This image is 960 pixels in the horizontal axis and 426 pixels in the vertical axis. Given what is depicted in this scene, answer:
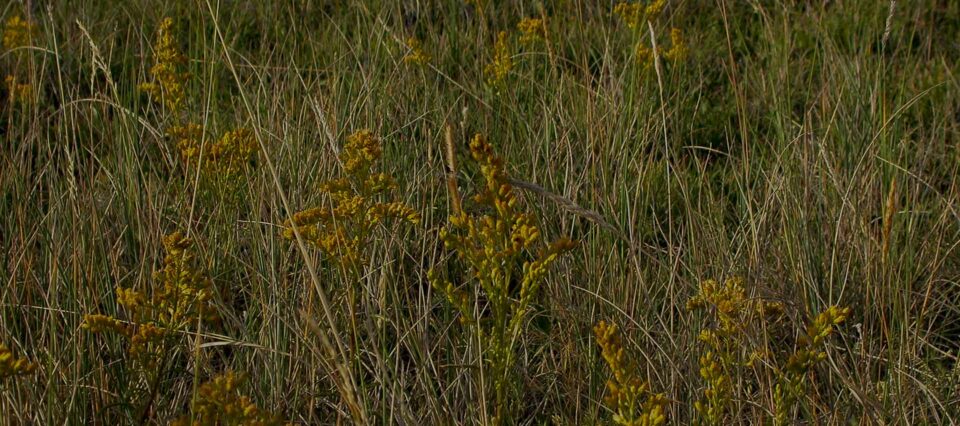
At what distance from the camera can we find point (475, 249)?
1595 mm

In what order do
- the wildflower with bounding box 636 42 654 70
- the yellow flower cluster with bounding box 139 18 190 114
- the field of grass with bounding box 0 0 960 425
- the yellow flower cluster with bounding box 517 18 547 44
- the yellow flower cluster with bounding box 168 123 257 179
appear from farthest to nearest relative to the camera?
the yellow flower cluster with bounding box 517 18 547 44 < the wildflower with bounding box 636 42 654 70 < the yellow flower cluster with bounding box 139 18 190 114 < the yellow flower cluster with bounding box 168 123 257 179 < the field of grass with bounding box 0 0 960 425

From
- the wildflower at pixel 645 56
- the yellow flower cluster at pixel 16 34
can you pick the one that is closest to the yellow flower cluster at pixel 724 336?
the wildflower at pixel 645 56

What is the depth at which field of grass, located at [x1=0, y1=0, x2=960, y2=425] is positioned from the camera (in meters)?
1.68

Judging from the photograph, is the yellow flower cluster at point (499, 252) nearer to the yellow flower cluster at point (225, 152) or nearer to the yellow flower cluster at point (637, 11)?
the yellow flower cluster at point (225, 152)

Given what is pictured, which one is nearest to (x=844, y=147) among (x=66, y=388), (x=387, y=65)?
(x=387, y=65)

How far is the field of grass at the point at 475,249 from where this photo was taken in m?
1.68

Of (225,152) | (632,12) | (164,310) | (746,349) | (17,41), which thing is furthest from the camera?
(17,41)

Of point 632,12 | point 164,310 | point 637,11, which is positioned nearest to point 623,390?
point 164,310

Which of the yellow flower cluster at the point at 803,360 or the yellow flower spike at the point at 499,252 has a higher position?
the yellow flower spike at the point at 499,252

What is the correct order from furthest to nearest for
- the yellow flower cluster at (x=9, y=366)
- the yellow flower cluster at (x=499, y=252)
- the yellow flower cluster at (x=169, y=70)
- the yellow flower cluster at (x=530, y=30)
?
the yellow flower cluster at (x=530, y=30) → the yellow flower cluster at (x=169, y=70) → the yellow flower cluster at (x=499, y=252) → the yellow flower cluster at (x=9, y=366)

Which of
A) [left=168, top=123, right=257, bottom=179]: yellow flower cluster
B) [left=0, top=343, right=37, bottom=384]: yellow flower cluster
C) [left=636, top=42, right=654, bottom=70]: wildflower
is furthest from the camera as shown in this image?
[left=636, top=42, right=654, bottom=70]: wildflower

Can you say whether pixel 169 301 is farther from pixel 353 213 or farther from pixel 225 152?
pixel 225 152

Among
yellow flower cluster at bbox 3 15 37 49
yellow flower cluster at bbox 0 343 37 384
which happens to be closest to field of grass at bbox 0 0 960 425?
yellow flower cluster at bbox 0 343 37 384

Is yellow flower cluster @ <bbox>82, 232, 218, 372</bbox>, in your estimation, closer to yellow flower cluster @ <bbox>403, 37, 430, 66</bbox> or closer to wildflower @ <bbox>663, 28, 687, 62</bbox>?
yellow flower cluster @ <bbox>403, 37, 430, 66</bbox>
